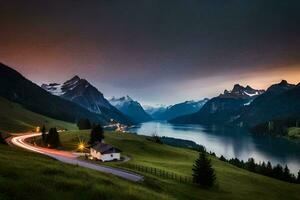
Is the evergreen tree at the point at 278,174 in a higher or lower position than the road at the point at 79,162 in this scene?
lower

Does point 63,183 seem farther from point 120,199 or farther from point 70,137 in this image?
point 70,137

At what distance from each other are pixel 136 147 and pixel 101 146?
32712 mm

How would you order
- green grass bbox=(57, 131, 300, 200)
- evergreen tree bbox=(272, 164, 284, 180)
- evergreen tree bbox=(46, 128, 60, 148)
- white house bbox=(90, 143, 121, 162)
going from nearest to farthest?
1. green grass bbox=(57, 131, 300, 200)
2. white house bbox=(90, 143, 121, 162)
3. evergreen tree bbox=(46, 128, 60, 148)
4. evergreen tree bbox=(272, 164, 284, 180)

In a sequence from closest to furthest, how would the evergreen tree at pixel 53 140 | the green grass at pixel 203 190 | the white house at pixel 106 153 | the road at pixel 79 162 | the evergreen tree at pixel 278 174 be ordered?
1. the green grass at pixel 203 190
2. the road at pixel 79 162
3. the white house at pixel 106 153
4. the evergreen tree at pixel 53 140
5. the evergreen tree at pixel 278 174

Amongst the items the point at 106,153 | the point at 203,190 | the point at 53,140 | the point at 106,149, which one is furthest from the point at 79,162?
the point at 53,140

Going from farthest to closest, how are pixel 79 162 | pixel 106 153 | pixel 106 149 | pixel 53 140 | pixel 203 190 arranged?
pixel 53 140 → pixel 106 149 → pixel 106 153 → pixel 79 162 → pixel 203 190

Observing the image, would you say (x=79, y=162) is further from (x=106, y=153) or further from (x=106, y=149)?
(x=106, y=149)

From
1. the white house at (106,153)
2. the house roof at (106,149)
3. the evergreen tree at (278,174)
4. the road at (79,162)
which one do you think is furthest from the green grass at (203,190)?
the evergreen tree at (278,174)

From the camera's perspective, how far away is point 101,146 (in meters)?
95.8

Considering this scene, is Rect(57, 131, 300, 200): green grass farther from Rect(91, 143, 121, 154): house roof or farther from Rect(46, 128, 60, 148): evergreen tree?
Rect(91, 143, 121, 154): house roof

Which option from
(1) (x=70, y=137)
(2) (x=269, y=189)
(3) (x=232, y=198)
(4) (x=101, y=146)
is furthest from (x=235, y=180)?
(1) (x=70, y=137)

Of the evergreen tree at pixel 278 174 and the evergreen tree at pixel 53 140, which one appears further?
the evergreen tree at pixel 278 174

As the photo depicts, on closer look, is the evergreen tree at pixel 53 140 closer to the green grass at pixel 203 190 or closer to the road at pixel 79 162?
the green grass at pixel 203 190

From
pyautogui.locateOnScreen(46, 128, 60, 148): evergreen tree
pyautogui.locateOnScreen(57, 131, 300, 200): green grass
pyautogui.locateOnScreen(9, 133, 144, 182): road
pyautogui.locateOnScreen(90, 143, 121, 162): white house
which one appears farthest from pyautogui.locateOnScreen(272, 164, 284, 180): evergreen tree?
pyautogui.locateOnScreen(46, 128, 60, 148): evergreen tree
